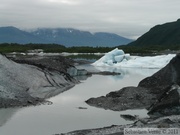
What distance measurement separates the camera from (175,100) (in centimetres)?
1102

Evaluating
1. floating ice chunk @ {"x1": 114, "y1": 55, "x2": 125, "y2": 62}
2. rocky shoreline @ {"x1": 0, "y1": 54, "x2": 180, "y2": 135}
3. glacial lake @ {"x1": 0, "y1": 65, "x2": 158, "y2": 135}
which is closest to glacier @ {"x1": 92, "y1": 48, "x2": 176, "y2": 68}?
floating ice chunk @ {"x1": 114, "y1": 55, "x2": 125, "y2": 62}

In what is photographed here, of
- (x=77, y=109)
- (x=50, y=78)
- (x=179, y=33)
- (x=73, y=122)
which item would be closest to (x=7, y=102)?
(x=77, y=109)

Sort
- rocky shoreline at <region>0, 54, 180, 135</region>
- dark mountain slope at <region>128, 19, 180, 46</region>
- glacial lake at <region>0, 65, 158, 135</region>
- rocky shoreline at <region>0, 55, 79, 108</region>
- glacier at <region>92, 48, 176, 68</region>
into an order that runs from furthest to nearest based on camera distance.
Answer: dark mountain slope at <region>128, 19, 180, 46</region> → glacier at <region>92, 48, 176, 68</region> → rocky shoreline at <region>0, 55, 79, 108</region> → rocky shoreline at <region>0, 54, 180, 135</region> → glacial lake at <region>0, 65, 158, 135</region>

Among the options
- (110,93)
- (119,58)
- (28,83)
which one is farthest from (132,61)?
(110,93)

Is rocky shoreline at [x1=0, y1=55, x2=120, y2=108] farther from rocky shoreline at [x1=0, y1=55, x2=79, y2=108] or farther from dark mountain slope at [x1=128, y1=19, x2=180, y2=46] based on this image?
dark mountain slope at [x1=128, y1=19, x2=180, y2=46]

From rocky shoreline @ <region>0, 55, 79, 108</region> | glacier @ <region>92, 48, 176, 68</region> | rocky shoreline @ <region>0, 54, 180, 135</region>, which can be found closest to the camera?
rocky shoreline @ <region>0, 54, 180, 135</region>

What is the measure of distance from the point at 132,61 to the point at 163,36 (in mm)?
91589

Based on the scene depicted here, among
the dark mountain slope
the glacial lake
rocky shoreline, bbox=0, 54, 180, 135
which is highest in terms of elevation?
the dark mountain slope

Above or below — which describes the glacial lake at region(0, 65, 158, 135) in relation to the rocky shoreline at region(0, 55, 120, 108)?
below

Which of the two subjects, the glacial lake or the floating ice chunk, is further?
the floating ice chunk

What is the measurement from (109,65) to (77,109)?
83.4 ft

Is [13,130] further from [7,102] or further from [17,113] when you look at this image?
[7,102]

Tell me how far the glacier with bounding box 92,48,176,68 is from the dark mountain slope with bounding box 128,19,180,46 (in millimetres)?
77194

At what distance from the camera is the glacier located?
1346 inches
